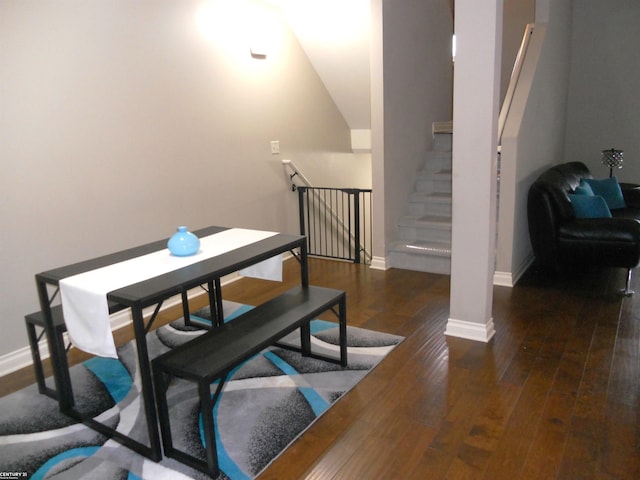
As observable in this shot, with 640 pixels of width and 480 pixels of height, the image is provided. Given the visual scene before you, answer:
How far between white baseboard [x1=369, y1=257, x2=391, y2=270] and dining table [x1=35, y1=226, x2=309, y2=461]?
201 cm

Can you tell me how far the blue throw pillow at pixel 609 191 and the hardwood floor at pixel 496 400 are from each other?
1470 millimetres

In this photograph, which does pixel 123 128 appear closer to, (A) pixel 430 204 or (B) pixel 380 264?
(B) pixel 380 264

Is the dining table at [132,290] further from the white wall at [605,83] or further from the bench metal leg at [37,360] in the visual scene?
the white wall at [605,83]

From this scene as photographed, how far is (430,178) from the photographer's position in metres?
5.22

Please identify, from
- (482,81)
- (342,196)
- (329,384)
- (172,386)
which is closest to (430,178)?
(342,196)

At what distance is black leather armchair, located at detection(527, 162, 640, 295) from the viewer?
148 inches

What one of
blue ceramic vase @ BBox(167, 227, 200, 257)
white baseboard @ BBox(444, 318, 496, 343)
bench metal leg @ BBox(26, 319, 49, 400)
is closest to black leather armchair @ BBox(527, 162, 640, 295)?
white baseboard @ BBox(444, 318, 496, 343)

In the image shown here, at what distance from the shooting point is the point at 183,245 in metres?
2.56

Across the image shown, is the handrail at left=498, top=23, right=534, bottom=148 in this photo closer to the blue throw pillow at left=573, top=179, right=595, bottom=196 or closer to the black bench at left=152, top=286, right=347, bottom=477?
the blue throw pillow at left=573, top=179, right=595, bottom=196

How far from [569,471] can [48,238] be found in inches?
120

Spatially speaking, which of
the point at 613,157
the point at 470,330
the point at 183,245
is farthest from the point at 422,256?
the point at 613,157

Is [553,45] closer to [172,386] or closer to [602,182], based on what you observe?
[602,182]

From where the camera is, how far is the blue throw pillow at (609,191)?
4.98 meters

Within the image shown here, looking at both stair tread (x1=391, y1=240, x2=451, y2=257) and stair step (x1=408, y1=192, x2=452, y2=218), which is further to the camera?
stair step (x1=408, y1=192, x2=452, y2=218)
